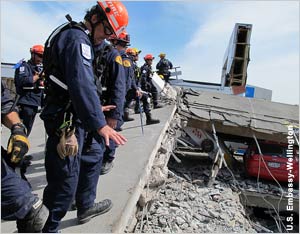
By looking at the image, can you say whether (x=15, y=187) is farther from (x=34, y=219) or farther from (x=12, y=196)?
(x=34, y=219)

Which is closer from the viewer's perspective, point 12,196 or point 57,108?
point 12,196

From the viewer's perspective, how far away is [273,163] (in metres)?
8.58

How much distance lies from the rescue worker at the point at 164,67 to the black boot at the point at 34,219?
34.2 ft

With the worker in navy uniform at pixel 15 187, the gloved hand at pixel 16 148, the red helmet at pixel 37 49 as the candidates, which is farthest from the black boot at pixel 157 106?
the gloved hand at pixel 16 148

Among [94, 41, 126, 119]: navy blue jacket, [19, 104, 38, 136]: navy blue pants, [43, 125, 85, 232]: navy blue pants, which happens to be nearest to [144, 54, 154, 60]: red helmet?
[19, 104, 38, 136]: navy blue pants

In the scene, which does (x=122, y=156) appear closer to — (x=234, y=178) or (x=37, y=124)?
(x=37, y=124)

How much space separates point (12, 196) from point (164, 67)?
10771 mm

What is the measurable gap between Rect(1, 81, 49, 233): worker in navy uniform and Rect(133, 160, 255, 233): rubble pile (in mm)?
1720

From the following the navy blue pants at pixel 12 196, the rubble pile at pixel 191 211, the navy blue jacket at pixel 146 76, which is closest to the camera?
the navy blue pants at pixel 12 196

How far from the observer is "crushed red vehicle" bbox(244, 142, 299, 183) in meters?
8.47

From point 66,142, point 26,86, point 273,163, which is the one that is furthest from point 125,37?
point 273,163

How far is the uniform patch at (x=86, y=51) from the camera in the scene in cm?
207

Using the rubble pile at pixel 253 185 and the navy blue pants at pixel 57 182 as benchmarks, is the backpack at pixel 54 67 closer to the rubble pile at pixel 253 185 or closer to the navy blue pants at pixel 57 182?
the navy blue pants at pixel 57 182

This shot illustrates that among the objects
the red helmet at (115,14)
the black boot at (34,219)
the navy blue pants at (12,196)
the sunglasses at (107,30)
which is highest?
the red helmet at (115,14)
